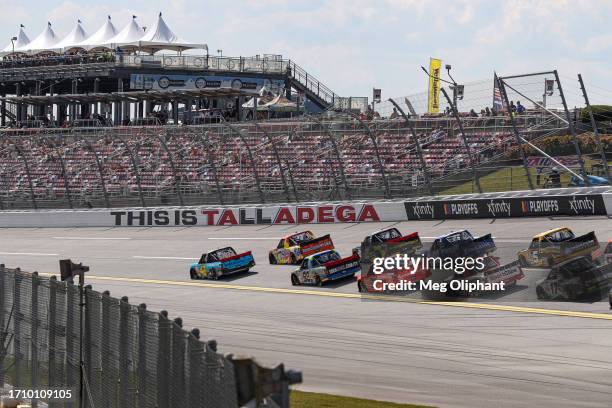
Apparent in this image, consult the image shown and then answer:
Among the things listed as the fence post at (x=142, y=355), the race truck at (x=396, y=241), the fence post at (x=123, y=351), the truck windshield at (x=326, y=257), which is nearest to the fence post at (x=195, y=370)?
the fence post at (x=142, y=355)

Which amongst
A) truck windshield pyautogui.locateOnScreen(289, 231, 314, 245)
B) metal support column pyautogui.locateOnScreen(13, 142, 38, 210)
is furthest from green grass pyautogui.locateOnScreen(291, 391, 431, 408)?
metal support column pyautogui.locateOnScreen(13, 142, 38, 210)

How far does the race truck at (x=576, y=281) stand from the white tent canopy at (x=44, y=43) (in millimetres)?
66311

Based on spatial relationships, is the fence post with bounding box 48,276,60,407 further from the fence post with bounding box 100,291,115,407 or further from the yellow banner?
the yellow banner

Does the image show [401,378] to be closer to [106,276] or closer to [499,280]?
[499,280]

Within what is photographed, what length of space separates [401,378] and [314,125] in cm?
2533

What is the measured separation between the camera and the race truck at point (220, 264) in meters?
30.4

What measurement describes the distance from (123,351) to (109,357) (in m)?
0.53

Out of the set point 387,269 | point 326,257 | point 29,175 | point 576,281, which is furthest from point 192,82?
point 576,281

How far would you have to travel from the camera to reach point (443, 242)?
23250mm

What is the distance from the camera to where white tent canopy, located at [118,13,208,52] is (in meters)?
74.2

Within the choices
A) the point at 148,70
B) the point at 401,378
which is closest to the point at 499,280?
the point at 401,378

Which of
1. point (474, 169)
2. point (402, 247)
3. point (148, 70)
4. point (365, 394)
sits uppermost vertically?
point (148, 70)

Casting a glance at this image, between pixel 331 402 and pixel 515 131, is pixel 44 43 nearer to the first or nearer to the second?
pixel 515 131

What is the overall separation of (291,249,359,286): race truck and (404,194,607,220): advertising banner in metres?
9.57
